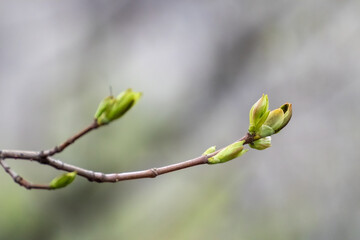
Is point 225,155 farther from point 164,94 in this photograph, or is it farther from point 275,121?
point 164,94

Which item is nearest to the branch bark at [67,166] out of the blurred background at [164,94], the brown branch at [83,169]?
the brown branch at [83,169]

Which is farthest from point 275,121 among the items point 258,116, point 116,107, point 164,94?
point 164,94

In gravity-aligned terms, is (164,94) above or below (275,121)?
above

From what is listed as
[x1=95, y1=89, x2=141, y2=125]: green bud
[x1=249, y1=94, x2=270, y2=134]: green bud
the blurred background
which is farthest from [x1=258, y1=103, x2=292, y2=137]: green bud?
the blurred background

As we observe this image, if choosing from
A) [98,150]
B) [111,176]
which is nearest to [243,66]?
[98,150]

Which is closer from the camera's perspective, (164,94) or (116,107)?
(116,107)

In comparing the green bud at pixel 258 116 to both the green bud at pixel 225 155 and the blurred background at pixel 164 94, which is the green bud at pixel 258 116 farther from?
the blurred background at pixel 164 94
